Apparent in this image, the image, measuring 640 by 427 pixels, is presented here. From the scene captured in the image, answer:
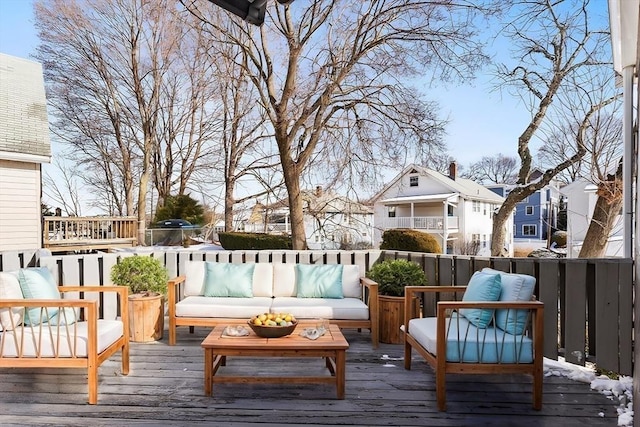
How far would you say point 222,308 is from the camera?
3.99 metres

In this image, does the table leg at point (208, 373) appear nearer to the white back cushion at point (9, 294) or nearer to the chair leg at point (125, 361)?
the chair leg at point (125, 361)

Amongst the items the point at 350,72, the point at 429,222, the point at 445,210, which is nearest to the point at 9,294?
the point at 350,72

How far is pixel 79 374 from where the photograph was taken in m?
3.25

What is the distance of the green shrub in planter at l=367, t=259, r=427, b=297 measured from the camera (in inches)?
165

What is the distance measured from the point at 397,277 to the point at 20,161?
8.31 metres

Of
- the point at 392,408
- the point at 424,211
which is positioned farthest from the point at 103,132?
the point at 392,408

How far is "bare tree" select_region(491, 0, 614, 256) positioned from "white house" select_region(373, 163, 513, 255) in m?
7.51

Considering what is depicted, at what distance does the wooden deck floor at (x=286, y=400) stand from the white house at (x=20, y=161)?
6.61 metres

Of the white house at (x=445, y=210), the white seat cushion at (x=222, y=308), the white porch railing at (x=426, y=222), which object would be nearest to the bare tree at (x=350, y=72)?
the white seat cushion at (x=222, y=308)

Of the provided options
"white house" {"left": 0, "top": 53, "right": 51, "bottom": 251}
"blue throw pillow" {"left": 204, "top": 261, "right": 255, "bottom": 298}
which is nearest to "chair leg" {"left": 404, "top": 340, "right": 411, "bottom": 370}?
"blue throw pillow" {"left": 204, "top": 261, "right": 255, "bottom": 298}

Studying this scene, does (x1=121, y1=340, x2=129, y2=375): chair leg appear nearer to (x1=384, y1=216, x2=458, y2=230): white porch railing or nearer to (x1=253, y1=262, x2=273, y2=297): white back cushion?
(x1=253, y1=262, x2=273, y2=297): white back cushion

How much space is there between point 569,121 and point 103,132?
14003 mm

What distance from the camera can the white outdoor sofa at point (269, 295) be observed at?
397 cm

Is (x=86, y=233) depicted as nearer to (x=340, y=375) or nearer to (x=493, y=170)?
(x=340, y=375)
